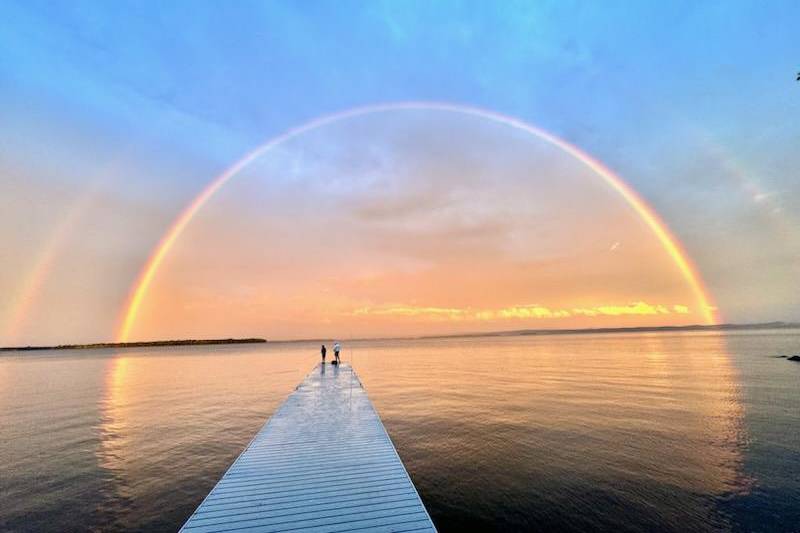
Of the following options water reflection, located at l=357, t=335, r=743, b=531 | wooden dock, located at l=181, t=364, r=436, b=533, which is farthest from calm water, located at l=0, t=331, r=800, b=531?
wooden dock, located at l=181, t=364, r=436, b=533

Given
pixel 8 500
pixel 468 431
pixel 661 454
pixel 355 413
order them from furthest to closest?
pixel 468 431 → pixel 355 413 → pixel 661 454 → pixel 8 500

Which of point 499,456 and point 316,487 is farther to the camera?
point 499,456

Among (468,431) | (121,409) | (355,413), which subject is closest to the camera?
(355,413)

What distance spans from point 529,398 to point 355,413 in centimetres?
1735

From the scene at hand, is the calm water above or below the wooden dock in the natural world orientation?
below

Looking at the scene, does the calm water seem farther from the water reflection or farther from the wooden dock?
the wooden dock

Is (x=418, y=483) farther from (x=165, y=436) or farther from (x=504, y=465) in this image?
(x=165, y=436)

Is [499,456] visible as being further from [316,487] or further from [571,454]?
[316,487]

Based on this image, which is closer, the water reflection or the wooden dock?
the wooden dock

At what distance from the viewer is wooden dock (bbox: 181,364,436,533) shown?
829cm

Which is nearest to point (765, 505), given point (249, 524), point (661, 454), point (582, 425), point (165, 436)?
point (661, 454)

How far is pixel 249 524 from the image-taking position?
824 centimetres

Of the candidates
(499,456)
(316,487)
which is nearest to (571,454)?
(499,456)

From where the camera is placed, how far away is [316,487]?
10.1 meters
